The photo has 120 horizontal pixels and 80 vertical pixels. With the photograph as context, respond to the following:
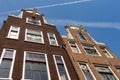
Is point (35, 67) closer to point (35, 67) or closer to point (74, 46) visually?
point (35, 67)

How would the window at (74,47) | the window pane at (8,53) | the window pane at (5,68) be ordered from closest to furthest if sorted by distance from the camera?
the window pane at (5,68)
the window pane at (8,53)
the window at (74,47)

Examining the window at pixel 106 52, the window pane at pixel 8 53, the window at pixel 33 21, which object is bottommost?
the window pane at pixel 8 53

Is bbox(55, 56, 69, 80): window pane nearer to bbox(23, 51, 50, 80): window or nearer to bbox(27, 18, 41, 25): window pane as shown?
bbox(23, 51, 50, 80): window

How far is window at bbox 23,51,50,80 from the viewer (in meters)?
10.1

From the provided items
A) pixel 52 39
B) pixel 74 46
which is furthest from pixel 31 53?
pixel 74 46

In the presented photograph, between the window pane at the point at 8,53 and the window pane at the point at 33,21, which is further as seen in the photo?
the window pane at the point at 33,21

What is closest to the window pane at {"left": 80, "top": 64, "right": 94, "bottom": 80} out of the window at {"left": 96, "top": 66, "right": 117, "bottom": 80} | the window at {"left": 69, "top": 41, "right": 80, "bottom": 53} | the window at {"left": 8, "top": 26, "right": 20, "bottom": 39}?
the window at {"left": 96, "top": 66, "right": 117, "bottom": 80}

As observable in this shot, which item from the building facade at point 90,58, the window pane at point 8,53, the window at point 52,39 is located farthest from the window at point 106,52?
the window pane at point 8,53

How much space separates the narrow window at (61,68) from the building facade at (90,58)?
5.84 ft

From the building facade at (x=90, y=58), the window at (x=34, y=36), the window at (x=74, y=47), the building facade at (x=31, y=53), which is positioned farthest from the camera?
the window at (x=74, y=47)

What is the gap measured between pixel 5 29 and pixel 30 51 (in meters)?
3.60

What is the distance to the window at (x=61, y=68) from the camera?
11.0m

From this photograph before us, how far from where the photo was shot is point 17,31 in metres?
14.4

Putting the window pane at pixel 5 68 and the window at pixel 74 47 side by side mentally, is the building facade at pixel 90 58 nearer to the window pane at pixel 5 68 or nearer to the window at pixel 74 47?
the window at pixel 74 47
